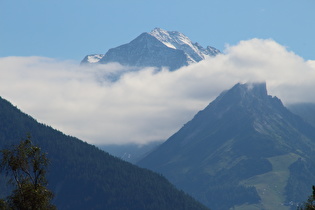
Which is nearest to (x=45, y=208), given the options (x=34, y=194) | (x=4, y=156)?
(x=34, y=194)

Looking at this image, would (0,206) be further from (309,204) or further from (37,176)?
(309,204)

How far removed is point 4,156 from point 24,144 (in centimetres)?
354

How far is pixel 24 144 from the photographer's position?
10694cm

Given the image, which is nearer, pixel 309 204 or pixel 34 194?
pixel 34 194

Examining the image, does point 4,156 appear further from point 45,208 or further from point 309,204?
point 309,204

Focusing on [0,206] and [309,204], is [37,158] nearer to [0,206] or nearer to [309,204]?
[0,206]

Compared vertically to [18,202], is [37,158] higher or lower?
higher

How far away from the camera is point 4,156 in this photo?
347ft

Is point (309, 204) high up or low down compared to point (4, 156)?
down

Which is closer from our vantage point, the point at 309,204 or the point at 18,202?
the point at 18,202

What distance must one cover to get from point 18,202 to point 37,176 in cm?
478

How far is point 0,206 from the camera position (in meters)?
103

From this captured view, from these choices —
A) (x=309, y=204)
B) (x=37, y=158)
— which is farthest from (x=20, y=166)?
(x=309, y=204)

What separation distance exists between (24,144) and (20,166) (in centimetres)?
368
